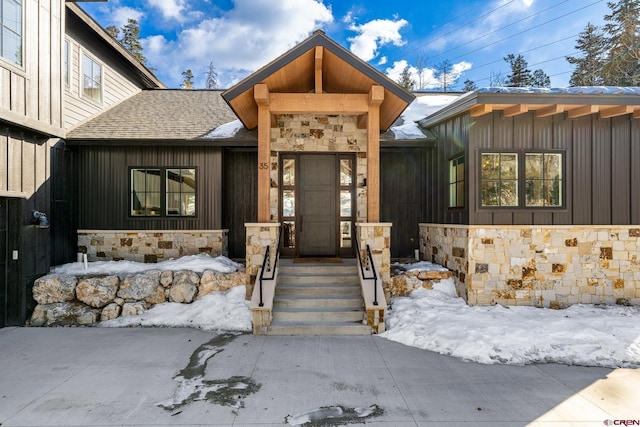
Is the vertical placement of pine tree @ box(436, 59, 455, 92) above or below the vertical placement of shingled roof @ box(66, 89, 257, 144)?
above

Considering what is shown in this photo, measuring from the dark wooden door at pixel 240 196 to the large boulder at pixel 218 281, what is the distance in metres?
2.27

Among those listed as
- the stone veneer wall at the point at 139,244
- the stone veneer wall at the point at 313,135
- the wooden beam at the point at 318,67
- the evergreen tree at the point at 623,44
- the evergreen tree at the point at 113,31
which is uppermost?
the evergreen tree at the point at 113,31

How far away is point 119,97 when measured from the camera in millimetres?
10156

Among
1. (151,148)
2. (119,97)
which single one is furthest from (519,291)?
(119,97)

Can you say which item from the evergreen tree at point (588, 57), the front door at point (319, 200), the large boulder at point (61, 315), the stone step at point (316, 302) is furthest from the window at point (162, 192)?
the evergreen tree at point (588, 57)

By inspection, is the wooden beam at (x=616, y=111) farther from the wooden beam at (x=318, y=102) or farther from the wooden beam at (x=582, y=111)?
the wooden beam at (x=318, y=102)

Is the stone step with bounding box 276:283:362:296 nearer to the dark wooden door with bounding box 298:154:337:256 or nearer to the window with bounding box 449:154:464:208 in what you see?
the dark wooden door with bounding box 298:154:337:256

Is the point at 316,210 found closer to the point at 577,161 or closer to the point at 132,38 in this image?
the point at 577,161

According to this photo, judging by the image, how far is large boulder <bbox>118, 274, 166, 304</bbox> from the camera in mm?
6498

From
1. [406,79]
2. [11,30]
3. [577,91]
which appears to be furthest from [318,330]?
[406,79]

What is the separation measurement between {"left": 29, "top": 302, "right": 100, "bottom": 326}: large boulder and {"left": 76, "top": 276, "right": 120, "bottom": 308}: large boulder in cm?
16

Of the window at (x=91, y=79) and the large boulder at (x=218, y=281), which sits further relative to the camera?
the window at (x=91, y=79)

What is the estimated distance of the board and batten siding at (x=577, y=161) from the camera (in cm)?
660

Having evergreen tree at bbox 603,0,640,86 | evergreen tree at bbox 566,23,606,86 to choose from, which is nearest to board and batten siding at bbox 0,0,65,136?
evergreen tree at bbox 603,0,640,86
